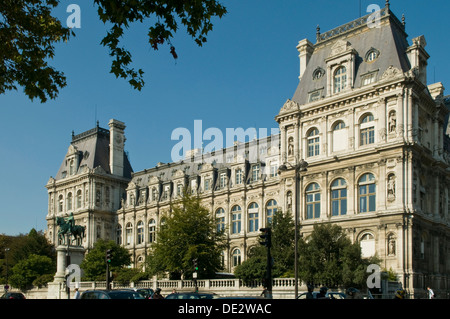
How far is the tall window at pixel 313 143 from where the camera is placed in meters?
49.2

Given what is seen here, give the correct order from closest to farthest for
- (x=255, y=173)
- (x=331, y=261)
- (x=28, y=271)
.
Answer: (x=331, y=261)
(x=255, y=173)
(x=28, y=271)

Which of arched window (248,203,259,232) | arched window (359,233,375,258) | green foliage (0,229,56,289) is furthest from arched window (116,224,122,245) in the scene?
arched window (359,233,375,258)

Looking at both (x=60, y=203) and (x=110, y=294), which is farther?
(x=60, y=203)

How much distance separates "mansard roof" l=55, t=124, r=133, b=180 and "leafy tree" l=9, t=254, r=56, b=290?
1649 centimetres

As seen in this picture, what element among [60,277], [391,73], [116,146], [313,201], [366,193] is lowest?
[60,277]

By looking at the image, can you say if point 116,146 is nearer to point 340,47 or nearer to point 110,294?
point 340,47

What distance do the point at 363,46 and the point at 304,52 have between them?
24.9ft

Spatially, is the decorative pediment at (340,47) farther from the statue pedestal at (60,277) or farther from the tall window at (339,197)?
the statue pedestal at (60,277)

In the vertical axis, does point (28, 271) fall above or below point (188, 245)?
below

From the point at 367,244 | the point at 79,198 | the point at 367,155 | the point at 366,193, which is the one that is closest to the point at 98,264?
the point at 79,198

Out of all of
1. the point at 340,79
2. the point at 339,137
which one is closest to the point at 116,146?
the point at 340,79

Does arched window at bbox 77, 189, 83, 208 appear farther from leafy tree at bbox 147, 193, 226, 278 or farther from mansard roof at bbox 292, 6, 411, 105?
mansard roof at bbox 292, 6, 411, 105

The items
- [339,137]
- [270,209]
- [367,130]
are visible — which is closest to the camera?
[367,130]

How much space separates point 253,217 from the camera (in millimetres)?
61406
